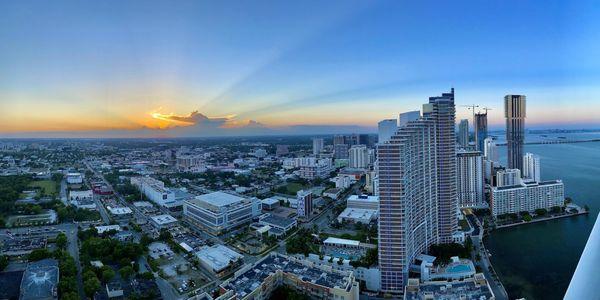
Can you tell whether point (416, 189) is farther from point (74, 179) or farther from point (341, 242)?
point (74, 179)

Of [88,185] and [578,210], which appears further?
[88,185]

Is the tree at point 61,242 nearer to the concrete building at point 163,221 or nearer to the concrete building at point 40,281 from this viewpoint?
the concrete building at point 40,281

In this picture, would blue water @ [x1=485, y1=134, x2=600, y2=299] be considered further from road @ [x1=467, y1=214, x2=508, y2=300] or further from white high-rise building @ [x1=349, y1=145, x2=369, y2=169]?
white high-rise building @ [x1=349, y1=145, x2=369, y2=169]

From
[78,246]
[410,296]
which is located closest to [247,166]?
[78,246]

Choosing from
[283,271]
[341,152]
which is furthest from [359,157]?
[283,271]

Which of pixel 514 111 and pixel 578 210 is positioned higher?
pixel 514 111

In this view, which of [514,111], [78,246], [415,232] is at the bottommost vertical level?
[78,246]

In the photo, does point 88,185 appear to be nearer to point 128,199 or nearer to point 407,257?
point 128,199

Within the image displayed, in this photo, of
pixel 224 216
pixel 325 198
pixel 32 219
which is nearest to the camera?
pixel 224 216
